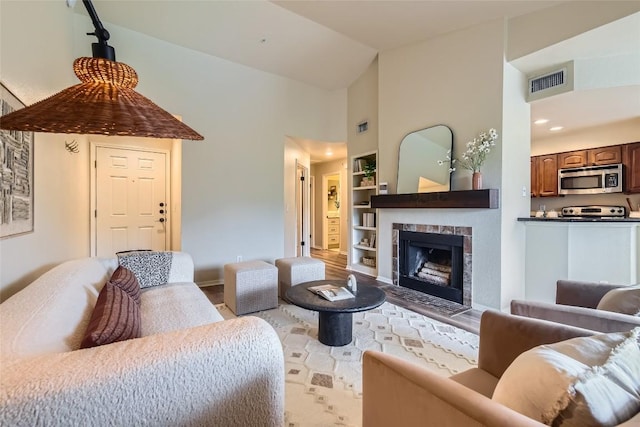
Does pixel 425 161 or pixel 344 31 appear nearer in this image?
pixel 425 161

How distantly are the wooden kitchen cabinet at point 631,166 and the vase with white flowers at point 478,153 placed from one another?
2773mm

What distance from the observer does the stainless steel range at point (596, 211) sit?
4180 millimetres

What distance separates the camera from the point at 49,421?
659mm

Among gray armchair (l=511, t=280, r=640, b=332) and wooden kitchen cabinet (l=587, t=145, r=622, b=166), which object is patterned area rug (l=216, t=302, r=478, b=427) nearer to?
gray armchair (l=511, t=280, r=640, b=332)

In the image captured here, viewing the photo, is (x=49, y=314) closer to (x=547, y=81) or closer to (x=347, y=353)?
(x=347, y=353)

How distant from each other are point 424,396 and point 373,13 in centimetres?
377

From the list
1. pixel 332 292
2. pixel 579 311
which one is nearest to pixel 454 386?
pixel 579 311

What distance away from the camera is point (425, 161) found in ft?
12.0

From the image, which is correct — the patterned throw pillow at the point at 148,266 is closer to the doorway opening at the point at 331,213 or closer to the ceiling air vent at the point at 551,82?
the ceiling air vent at the point at 551,82

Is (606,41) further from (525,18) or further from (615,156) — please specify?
(615,156)

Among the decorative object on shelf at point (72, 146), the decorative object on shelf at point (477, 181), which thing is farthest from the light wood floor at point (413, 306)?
the decorative object on shelf at point (72, 146)

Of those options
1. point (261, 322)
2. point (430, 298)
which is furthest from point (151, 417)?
point (430, 298)

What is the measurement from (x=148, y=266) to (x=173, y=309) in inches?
30.6

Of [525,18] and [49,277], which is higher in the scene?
[525,18]
